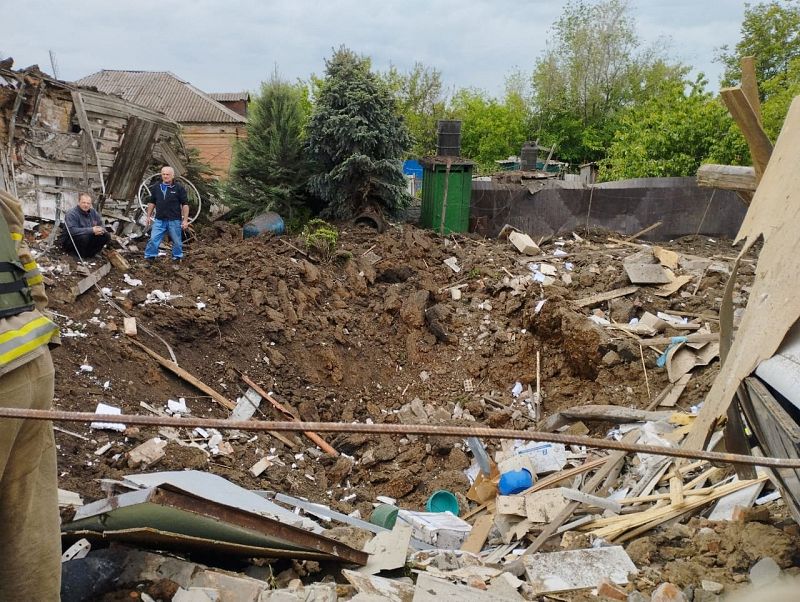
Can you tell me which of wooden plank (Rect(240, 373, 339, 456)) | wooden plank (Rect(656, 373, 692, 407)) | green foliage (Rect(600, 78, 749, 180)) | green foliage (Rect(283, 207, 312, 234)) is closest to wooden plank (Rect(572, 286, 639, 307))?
wooden plank (Rect(656, 373, 692, 407))

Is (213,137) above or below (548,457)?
above

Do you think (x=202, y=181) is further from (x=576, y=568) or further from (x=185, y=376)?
(x=576, y=568)

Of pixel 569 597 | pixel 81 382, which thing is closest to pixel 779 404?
pixel 569 597

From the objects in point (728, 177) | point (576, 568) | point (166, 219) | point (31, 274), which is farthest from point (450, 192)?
point (31, 274)

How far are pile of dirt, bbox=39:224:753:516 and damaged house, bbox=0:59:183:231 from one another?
7.00 feet

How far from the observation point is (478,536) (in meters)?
5.30

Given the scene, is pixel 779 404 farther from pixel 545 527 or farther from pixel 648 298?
pixel 648 298

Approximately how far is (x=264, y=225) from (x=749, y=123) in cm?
1038

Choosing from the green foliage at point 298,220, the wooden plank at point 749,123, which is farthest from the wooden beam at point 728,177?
the green foliage at point 298,220

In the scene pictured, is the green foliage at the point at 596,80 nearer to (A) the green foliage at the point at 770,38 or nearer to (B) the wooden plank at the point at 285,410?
(A) the green foliage at the point at 770,38

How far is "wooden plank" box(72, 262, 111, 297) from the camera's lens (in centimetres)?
831

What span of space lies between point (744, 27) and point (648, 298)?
26462 mm

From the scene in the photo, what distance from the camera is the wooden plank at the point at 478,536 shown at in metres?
5.17

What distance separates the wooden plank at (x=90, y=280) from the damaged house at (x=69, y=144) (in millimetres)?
2156
